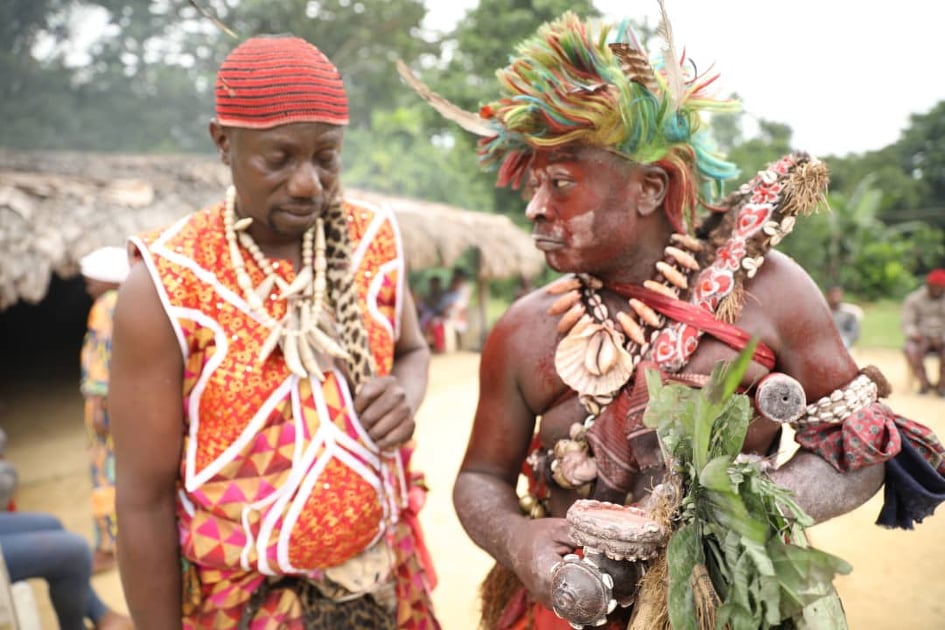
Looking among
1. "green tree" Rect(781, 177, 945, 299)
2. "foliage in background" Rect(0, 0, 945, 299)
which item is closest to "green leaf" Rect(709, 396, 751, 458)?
"foliage in background" Rect(0, 0, 945, 299)

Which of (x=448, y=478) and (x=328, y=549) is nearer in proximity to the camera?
(x=328, y=549)

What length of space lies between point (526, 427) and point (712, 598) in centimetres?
73

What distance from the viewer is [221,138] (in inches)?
71.2

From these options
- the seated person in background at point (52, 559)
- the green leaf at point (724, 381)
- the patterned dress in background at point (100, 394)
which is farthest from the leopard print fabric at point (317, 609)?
the patterned dress in background at point (100, 394)

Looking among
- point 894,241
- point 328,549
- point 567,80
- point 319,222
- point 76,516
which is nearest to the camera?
point 567,80

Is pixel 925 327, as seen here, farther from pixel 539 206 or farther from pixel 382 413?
pixel 382 413

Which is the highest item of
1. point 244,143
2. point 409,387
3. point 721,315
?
point 244,143

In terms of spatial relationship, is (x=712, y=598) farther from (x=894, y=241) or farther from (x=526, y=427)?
(x=894, y=241)

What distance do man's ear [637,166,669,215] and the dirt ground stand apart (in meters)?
1.53

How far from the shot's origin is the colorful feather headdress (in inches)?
61.7

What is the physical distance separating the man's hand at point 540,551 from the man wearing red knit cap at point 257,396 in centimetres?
46

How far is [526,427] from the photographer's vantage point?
72.1 inches

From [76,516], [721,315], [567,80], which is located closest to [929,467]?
[721,315]

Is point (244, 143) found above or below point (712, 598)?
above
